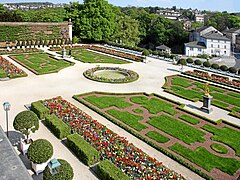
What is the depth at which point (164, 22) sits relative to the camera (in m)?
76.1

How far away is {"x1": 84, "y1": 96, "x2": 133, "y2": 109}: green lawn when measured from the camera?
16744mm

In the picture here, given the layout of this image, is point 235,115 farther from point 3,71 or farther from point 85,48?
point 85,48

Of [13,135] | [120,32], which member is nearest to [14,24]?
[120,32]

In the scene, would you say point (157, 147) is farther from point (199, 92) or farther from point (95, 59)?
point (95, 59)

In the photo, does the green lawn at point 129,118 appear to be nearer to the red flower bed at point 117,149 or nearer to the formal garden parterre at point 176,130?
the formal garden parterre at point 176,130

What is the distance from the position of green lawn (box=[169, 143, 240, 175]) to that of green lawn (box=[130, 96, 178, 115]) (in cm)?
433

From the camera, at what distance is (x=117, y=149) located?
35.7 feet

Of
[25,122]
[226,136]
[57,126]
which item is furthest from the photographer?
[226,136]

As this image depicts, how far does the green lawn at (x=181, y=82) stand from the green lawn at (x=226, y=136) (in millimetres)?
8091

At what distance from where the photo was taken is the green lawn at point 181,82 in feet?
72.6

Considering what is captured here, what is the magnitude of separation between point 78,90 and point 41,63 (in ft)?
36.2

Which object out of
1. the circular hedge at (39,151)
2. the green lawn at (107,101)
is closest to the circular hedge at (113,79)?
the green lawn at (107,101)

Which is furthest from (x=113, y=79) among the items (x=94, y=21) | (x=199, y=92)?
(x=94, y=21)

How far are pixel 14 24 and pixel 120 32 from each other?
814 inches
